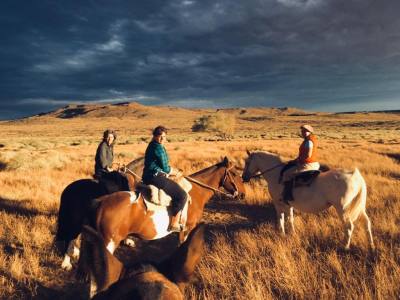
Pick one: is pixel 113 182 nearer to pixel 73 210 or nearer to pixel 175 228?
pixel 73 210

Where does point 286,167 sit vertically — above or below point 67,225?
above

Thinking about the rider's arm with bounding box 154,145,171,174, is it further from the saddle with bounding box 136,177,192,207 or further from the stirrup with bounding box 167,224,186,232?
the stirrup with bounding box 167,224,186,232

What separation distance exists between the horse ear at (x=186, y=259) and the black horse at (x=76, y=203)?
4.84 metres

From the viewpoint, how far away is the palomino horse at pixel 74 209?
673 centimetres

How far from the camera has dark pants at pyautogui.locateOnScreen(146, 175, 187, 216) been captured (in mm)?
6457

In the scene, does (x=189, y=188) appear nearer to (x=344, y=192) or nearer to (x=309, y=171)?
(x=309, y=171)

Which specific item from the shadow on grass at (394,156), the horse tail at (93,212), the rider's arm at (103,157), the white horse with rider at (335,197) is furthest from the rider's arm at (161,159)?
the shadow on grass at (394,156)

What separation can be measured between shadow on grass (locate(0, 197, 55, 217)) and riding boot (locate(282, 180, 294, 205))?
22.6ft

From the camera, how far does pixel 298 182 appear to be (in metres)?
7.77

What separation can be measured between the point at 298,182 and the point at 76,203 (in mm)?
5003

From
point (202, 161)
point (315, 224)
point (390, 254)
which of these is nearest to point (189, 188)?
point (315, 224)

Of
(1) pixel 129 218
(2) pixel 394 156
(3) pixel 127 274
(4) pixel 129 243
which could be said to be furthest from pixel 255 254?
(2) pixel 394 156

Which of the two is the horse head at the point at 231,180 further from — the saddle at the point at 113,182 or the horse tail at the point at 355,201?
the horse tail at the point at 355,201

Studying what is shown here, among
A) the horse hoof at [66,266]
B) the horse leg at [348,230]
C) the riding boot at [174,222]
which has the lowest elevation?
the horse hoof at [66,266]
